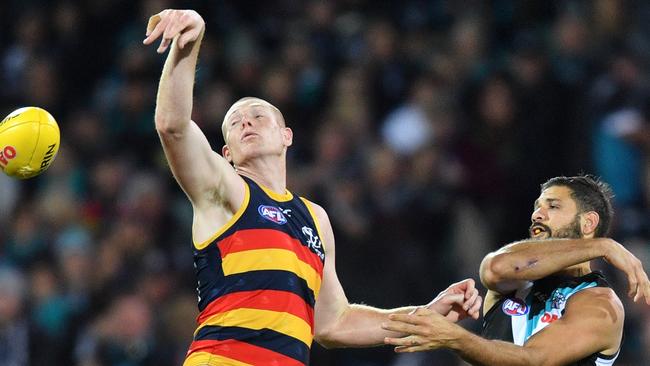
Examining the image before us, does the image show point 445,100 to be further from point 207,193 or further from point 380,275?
point 207,193

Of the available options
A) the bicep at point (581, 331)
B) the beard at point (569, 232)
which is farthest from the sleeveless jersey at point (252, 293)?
the beard at point (569, 232)

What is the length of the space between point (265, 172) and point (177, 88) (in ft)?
2.94

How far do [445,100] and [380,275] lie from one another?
1951mm

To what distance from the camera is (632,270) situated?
4.71 m

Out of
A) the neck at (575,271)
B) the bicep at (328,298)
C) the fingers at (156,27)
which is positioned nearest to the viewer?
the fingers at (156,27)

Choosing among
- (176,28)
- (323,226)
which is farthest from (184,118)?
(323,226)

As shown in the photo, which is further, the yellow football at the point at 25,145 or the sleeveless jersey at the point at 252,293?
the yellow football at the point at 25,145

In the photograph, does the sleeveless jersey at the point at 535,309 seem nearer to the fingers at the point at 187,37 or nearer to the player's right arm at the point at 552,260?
the player's right arm at the point at 552,260

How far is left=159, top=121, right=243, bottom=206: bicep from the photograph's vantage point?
4.73 meters

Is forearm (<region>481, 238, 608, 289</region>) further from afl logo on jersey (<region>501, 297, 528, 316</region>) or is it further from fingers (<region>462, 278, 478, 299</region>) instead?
fingers (<region>462, 278, 478, 299</region>)

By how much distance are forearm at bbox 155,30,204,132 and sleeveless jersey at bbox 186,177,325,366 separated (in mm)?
553

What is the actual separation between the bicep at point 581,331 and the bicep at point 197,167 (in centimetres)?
143

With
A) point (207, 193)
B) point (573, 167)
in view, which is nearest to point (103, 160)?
point (573, 167)

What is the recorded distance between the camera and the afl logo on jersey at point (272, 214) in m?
5.07
